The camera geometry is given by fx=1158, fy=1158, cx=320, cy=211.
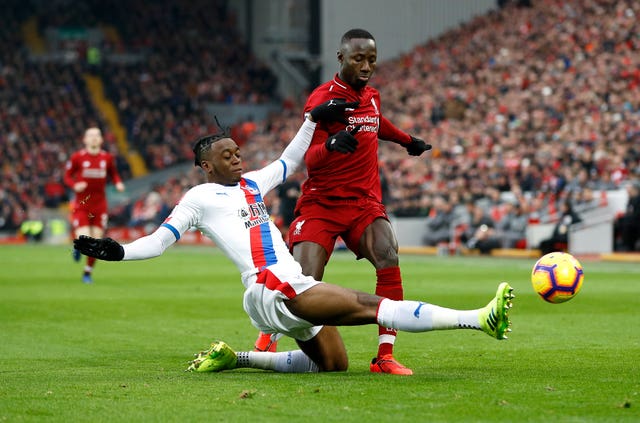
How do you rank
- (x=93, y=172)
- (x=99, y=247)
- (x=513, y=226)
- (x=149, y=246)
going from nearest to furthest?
1. (x=99, y=247)
2. (x=149, y=246)
3. (x=93, y=172)
4. (x=513, y=226)

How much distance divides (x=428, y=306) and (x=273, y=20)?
163ft

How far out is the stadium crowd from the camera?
31.1 m

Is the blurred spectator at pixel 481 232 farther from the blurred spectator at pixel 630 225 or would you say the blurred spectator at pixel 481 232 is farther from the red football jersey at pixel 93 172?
the red football jersey at pixel 93 172

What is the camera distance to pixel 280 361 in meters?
8.61

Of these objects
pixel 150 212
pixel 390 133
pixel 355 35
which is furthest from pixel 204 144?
pixel 150 212

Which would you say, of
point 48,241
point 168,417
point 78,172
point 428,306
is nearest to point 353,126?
point 428,306

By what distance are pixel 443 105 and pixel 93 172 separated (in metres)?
21.7

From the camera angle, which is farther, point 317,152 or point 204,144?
point 317,152

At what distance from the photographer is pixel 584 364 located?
Result: 8.75 m

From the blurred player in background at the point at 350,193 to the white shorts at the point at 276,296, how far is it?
0.89 meters

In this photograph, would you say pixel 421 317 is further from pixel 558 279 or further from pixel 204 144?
pixel 204 144

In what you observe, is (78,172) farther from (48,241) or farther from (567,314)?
(48,241)

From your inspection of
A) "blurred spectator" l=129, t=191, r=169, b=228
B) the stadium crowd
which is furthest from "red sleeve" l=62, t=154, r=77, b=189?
"blurred spectator" l=129, t=191, r=169, b=228

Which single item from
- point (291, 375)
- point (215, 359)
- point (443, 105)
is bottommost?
point (291, 375)
